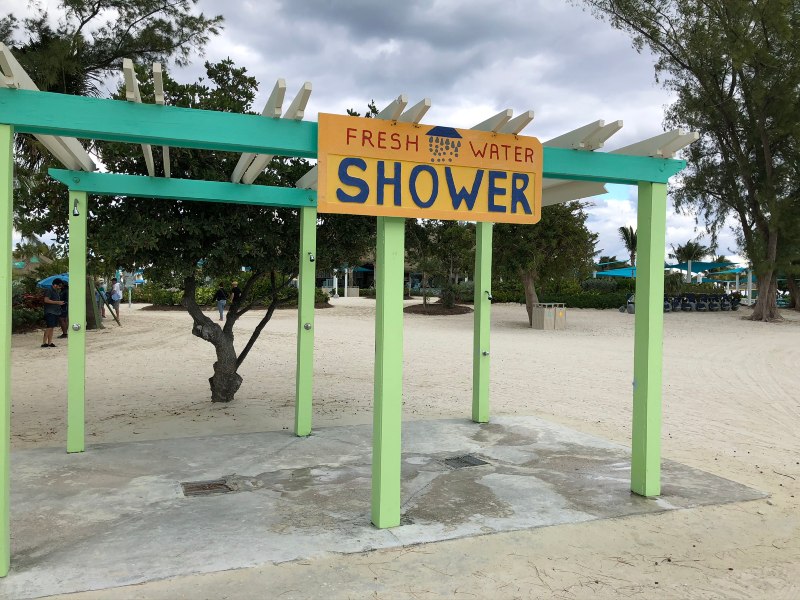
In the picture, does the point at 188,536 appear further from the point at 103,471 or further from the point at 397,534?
the point at 103,471

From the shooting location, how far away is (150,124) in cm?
344

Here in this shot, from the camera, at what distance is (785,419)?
25.1ft

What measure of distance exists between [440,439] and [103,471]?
3.06 m

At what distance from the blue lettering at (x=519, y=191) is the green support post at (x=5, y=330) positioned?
9.56ft

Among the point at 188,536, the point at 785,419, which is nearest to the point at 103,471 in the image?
the point at 188,536

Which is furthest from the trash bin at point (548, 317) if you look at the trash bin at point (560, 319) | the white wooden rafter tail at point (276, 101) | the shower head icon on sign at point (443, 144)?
the white wooden rafter tail at point (276, 101)

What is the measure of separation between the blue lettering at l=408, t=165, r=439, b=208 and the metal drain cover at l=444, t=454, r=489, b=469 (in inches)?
95.2

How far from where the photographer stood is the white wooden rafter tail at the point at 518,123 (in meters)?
3.91

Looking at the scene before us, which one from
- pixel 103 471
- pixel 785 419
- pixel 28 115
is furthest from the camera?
pixel 785 419

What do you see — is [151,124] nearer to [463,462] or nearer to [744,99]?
[463,462]

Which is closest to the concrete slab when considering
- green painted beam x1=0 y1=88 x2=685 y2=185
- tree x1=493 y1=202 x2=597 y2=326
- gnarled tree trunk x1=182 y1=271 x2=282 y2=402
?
gnarled tree trunk x1=182 y1=271 x2=282 y2=402

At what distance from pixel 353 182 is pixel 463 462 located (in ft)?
9.13

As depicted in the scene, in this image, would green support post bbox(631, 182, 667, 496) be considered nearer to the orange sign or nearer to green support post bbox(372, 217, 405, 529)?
the orange sign

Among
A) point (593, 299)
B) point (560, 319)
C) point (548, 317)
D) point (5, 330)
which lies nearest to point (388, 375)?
point (5, 330)
